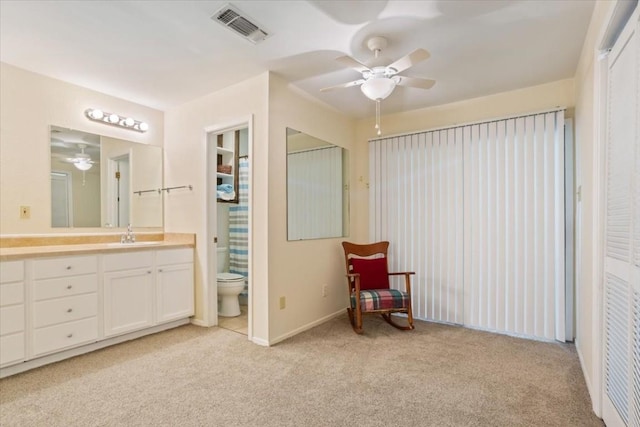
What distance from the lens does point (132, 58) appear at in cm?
262

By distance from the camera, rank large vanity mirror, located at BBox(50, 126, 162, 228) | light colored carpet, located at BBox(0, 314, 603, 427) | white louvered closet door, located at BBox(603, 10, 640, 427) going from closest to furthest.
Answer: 1. white louvered closet door, located at BBox(603, 10, 640, 427)
2. light colored carpet, located at BBox(0, 314, 603, 427)
3. large vanity mirror, located at BBox(50, 126, 162, 228)

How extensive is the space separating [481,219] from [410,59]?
1954mm

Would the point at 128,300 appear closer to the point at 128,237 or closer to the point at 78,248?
the point at 78,248

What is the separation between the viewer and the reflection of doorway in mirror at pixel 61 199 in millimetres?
2975

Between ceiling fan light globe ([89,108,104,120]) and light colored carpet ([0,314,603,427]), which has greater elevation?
ceiling fan light globe ([89,108,104,120])

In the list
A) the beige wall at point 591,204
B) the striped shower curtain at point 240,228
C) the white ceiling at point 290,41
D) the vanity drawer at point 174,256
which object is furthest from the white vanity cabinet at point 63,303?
the beige wall at point 591,204

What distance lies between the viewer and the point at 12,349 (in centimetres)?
226

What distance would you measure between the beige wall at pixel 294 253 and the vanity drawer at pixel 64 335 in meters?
1.46

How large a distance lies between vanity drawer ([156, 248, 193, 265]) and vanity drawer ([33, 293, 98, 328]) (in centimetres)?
63

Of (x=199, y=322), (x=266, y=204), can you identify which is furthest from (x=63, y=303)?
(x=266, y=204)

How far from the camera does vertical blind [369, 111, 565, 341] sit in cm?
300

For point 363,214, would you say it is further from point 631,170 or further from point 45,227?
point 45,227

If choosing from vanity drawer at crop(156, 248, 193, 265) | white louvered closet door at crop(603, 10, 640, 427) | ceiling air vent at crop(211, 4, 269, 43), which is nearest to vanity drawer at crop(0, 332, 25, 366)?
vanity drawer at crop(156, 248, 193, 265)

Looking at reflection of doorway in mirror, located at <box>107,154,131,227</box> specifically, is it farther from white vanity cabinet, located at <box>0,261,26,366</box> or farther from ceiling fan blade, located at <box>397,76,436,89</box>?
ceiling fan blade, located at <box>397,76,436,89</box>
